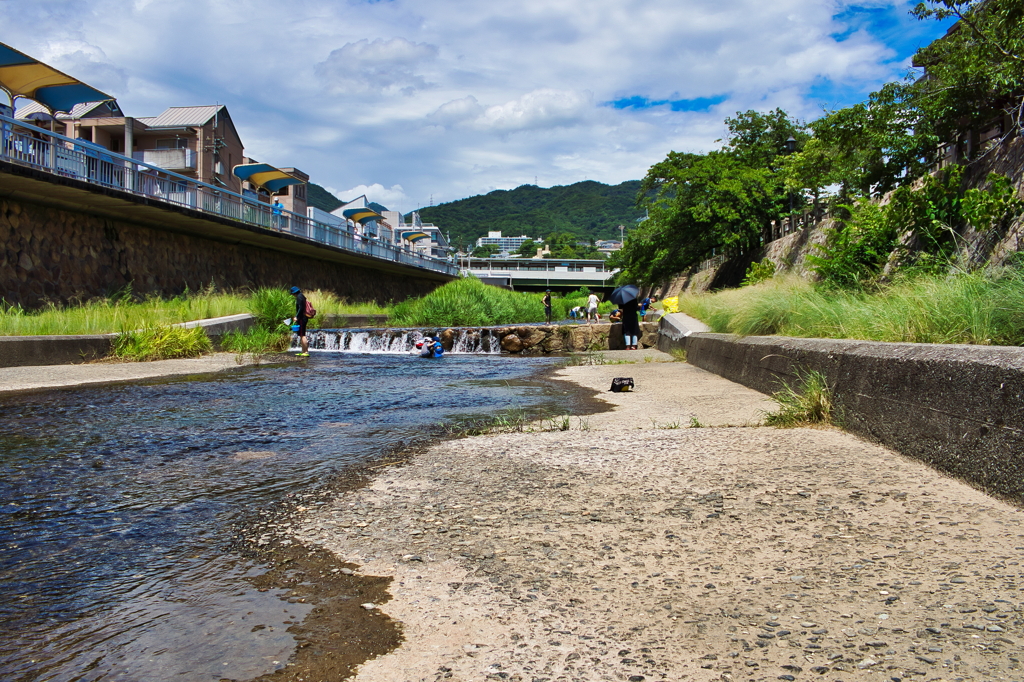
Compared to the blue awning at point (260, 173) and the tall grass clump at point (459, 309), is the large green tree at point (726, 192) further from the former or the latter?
the blue awning at point (260, 173)

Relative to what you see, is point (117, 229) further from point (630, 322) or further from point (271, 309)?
point (630, 322)

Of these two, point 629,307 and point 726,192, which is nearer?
point 629,307

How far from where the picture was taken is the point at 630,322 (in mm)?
18750

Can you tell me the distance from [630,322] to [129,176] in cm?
1373

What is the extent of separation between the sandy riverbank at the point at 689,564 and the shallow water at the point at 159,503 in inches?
19.9

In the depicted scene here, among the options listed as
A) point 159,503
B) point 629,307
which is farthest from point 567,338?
point 159,503

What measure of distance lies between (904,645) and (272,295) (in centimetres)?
2024

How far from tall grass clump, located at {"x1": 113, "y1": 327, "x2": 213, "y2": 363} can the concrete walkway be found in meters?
0.31

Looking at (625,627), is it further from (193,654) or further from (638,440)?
(638,440)

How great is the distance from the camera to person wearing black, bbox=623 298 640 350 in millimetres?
18328

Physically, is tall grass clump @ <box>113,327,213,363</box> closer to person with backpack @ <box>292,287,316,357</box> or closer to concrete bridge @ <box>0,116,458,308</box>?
person with backpack @ <box>292,287,316,357</box>

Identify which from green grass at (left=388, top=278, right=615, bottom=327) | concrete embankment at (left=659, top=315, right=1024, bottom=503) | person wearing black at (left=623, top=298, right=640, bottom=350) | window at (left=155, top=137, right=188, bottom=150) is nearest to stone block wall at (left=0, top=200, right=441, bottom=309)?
green grass at (left=388, top=278, right=615, bottom=327)

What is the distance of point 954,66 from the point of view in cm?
Result: 1238

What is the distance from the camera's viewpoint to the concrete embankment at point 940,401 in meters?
3.26
